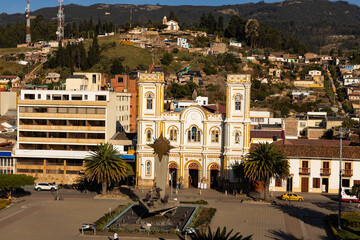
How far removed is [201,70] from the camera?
19462 centimetres

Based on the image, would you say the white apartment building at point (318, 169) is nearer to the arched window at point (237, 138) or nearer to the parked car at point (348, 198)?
the parked car at point (348, 198)

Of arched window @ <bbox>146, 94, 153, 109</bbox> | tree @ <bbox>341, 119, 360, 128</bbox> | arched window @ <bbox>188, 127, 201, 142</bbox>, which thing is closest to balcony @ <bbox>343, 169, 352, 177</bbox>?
arched window @ <bbox>188, 127, 201, 142</bbox>

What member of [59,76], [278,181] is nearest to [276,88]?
[59,76]

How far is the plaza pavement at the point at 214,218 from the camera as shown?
46812 mm

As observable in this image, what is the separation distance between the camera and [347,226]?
4806 cm

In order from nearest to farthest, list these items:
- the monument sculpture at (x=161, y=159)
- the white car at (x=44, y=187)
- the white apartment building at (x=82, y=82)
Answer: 1. the monument sculpture at (x=161, y=159)
2. the white car at (x=44, y=187)
3. the white apartment building at (x=82, y=82)

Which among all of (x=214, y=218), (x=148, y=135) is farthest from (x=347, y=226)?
(x=148, y=135)

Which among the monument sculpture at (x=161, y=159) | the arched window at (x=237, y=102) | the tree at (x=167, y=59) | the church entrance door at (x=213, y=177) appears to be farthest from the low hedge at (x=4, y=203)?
the tree at (x=167, y=59)

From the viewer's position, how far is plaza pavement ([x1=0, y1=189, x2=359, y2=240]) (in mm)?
46812

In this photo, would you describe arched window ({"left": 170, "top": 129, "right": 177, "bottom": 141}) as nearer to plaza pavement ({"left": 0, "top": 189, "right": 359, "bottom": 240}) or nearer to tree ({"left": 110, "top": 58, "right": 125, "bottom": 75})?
plaza pavement ({"left": 0, "top": 189, "right": 359, "bottom": 240})

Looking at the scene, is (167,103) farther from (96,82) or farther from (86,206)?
(86,206)

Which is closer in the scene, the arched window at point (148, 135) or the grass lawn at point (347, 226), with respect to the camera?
the grass lawn at point (347, 226)

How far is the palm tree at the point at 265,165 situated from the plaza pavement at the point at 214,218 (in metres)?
3.22

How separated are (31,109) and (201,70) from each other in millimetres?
125575
